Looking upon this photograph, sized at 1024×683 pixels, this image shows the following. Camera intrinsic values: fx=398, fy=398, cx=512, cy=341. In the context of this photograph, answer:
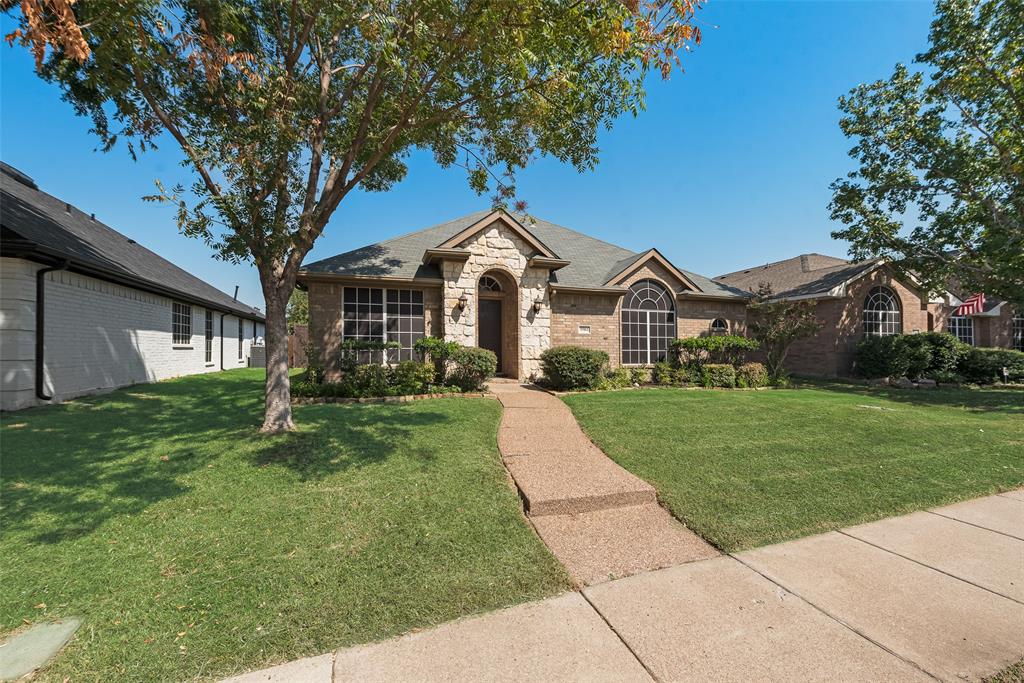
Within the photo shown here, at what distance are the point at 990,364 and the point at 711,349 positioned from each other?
1216 cm

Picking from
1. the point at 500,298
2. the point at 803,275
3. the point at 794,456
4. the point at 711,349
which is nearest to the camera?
the point at 794,456

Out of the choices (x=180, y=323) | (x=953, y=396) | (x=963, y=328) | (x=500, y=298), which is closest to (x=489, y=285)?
(x=500, y=298)

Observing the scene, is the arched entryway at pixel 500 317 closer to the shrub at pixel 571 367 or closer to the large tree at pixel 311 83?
the shrub at pixel 571 367

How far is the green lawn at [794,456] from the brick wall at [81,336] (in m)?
11.8

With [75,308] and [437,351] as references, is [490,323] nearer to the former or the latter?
[437,351]

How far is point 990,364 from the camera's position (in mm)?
16031

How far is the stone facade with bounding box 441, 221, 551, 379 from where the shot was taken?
40.3ft

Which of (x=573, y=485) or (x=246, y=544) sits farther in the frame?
(x=573, y=485)

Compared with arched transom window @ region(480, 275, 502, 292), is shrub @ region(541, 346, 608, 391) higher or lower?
lower

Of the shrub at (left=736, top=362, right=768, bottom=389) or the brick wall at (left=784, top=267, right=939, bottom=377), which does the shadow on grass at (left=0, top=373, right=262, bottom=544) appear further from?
the brick wall at (left=784, top=267, right=939, bottom=377)

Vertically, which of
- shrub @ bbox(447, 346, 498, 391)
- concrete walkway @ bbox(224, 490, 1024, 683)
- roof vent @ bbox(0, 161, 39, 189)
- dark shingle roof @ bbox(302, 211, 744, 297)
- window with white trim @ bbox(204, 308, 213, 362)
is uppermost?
roof vent @ bbox(0, 161, 39, 189)

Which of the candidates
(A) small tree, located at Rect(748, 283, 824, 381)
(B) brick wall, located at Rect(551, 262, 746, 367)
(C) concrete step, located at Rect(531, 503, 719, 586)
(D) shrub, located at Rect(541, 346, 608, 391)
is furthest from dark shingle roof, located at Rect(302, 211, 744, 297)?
(C) concrete step, located at Rect(531, 503, 719, 586)

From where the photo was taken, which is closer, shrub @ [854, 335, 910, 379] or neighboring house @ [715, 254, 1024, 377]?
shrub @ [854, 335, 910, 379]

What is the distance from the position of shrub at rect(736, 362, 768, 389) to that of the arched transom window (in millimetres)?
8756
